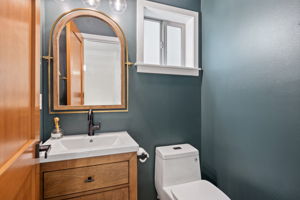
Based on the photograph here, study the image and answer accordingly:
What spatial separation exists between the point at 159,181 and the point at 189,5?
1.97 metres

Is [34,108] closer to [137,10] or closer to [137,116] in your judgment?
[137,116]

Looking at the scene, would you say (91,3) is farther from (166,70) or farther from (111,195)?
(111,195)

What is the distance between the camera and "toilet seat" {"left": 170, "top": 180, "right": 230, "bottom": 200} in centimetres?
116

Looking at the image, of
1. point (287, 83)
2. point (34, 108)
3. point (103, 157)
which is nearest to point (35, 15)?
point (34, 108)

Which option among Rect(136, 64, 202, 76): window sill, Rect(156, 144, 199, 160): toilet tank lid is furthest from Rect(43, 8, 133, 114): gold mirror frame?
Rect(156, 144, 199, 160): toilet tank lid

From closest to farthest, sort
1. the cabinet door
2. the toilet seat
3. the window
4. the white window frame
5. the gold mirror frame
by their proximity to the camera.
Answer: the cabinet door, the toilet seat, the gold mirror frame, the white window frame, the window

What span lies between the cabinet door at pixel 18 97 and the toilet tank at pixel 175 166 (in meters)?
1.01

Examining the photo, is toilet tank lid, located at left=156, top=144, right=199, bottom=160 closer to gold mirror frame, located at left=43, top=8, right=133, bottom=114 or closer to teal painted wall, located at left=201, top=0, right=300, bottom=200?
teal painted wall, located at left=201, top=0, right=300, bottom=200

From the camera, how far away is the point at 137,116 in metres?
1.55

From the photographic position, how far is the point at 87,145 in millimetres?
1281

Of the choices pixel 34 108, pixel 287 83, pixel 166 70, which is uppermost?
pixel 166 70

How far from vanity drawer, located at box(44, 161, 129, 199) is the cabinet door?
0.69 ft

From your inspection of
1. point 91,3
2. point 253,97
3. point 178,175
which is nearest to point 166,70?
point 253,97

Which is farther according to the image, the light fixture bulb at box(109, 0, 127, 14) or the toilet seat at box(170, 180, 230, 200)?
the light fixture bulb at box(109, 0, 127, 14)
